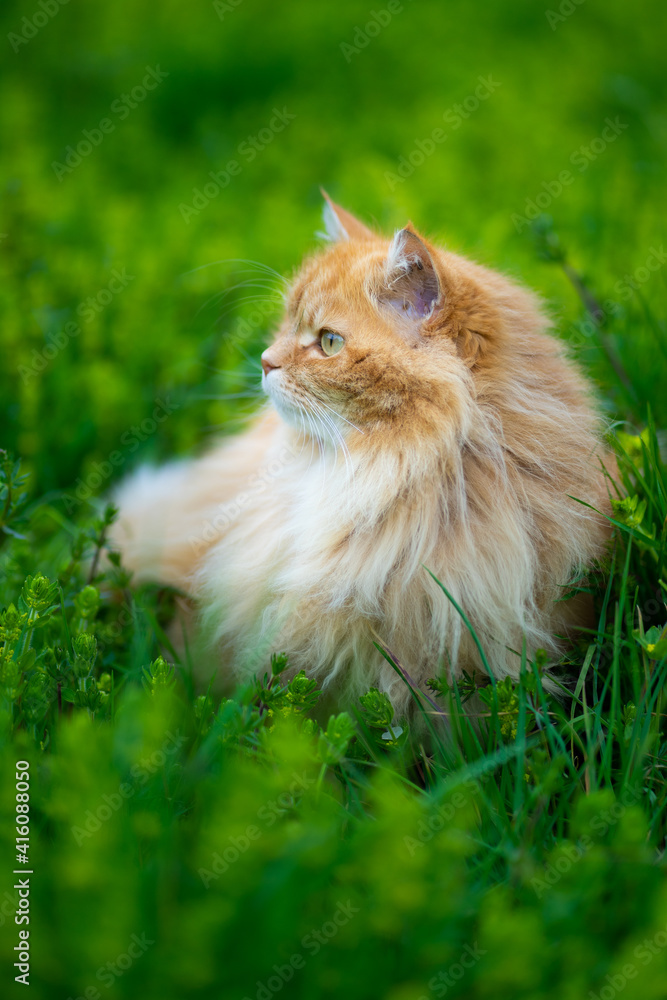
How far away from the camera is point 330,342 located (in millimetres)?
2045

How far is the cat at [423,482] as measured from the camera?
1.88 m

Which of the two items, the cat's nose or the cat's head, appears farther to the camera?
Answer: the cat's nose

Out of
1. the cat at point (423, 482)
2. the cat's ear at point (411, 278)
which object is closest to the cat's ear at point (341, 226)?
the cat at point (423, 482)

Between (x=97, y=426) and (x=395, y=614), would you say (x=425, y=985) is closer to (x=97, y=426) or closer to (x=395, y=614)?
(x=395, y=614)

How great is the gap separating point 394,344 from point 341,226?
71 centimetres

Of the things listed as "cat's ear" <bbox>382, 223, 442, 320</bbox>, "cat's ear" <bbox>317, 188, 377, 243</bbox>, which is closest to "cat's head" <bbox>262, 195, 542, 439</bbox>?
"cat's ear" <bbox>382, 223, 442, 320</bbox>

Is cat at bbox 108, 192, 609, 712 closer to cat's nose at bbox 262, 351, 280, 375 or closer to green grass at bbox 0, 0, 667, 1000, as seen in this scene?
cat's nose at bbox 262, 351, 280, 375

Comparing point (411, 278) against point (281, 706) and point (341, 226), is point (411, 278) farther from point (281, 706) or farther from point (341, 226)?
point (281, 706)

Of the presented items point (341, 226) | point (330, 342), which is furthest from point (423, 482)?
point (341, 226)

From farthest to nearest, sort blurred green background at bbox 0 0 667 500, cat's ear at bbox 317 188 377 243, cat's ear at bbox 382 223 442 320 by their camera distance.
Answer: blurred green background at bbox 0 0 667 500 < cat's ear at bbox 317 188 377 243 < cat's ear at bbox 382 223 442 320

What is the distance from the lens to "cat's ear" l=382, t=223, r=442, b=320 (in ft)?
6.13

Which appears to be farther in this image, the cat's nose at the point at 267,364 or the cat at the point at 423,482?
the cat's nose at the point at 267,364

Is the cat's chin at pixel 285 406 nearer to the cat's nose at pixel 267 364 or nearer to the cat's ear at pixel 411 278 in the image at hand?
the cat's nose at pixel 267 364

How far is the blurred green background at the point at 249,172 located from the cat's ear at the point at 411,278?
2.74ft
